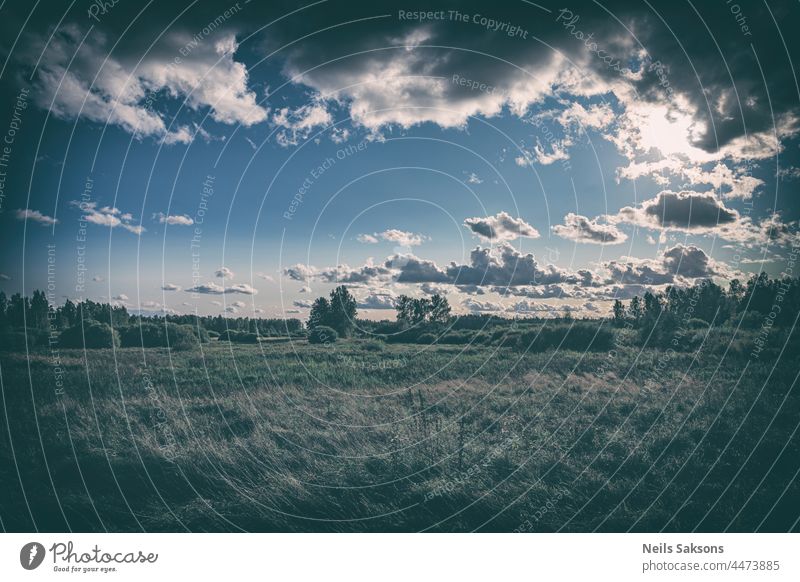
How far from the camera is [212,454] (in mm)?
11008

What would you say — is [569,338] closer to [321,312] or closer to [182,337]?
[321,312]

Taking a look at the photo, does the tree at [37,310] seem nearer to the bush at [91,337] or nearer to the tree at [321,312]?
the bush at [91,337]

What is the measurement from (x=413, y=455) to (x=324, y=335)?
17730mm

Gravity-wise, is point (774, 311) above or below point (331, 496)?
above

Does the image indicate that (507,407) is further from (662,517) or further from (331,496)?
(331,496)

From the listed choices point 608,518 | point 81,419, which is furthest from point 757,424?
point 81,419

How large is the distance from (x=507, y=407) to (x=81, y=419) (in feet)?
39.7

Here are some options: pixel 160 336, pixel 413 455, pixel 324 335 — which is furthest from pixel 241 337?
pixel 413 455

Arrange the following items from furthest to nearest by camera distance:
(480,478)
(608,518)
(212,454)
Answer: (212,454), (480,478), (608,518)

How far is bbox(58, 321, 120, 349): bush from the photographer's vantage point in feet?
73.6
